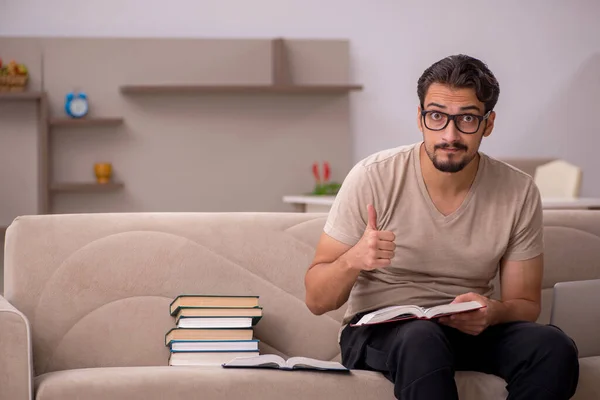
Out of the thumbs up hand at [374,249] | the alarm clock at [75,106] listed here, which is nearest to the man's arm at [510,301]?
the thumbs up hand at [374,249]

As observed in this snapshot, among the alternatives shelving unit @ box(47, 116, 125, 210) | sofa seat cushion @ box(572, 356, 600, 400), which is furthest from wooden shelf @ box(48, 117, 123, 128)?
sofa seat cushion @ box(572, 356, 600, 400)

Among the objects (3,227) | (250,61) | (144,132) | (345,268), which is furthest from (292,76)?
(345,268)

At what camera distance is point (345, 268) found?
2.03 metres

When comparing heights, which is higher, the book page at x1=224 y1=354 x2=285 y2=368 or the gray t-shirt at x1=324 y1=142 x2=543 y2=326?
the gray t-shirt at x1=324 y1=142 x2=543 y2=326

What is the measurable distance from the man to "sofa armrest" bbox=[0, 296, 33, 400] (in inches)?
27.6

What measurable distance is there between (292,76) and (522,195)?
406 cm

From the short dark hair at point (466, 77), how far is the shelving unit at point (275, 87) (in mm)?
3766

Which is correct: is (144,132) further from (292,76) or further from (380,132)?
(380,132)

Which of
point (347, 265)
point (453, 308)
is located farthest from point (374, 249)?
point (453, 308)

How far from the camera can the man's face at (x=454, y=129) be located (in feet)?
7.00

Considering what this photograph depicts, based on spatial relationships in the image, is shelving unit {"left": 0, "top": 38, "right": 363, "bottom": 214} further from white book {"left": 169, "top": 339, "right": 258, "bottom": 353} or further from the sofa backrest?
white book {"left": 169, "top": 339, "right": 258, "bottom": 353}

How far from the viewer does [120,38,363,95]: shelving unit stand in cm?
578

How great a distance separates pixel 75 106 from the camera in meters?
5.73

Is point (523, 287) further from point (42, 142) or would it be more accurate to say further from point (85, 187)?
point (42, 142)
